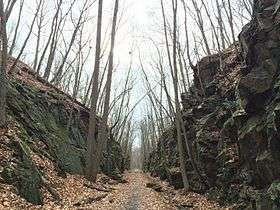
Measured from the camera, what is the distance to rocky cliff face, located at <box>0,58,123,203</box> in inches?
442

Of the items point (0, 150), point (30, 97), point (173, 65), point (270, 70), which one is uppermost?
point (173, 65)

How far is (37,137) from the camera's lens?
55.5 ft

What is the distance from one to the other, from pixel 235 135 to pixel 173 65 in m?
7.29

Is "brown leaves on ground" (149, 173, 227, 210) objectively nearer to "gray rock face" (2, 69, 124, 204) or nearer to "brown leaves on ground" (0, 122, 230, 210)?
"brown leaves on ground" (0, 122, 230, 210)

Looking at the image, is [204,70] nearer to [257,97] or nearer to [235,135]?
[235,135]

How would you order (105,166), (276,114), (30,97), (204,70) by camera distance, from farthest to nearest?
(105,166)
(204,70)
(30,97)
(276,114)

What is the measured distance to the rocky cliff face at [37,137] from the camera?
1122 centimetres

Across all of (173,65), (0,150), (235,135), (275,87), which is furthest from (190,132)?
(0,150)

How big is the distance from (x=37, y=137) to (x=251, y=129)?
385 inches

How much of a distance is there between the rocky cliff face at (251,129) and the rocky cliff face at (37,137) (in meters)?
6.69

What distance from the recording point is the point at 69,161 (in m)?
19.6

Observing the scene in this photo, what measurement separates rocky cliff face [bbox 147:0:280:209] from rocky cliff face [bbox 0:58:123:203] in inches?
263

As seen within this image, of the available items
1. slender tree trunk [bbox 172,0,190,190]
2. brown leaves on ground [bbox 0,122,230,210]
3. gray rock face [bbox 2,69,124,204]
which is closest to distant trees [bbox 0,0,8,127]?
brown leaves on ground [bbox 0,122,230,210]

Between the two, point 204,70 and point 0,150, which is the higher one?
point 204,70
